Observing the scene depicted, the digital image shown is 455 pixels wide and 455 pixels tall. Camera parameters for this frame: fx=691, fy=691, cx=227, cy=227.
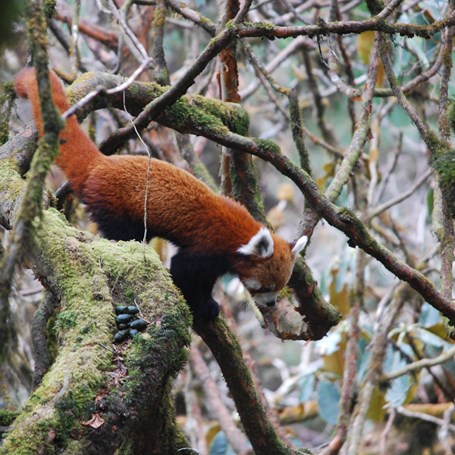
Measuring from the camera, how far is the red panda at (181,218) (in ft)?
11.1

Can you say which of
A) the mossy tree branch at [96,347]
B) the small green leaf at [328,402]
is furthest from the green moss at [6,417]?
the small green leaf at [328,402]

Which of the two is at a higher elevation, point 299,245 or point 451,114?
point 451,114

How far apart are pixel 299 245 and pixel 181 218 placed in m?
0.66

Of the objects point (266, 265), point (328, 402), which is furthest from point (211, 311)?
point (328, 402)

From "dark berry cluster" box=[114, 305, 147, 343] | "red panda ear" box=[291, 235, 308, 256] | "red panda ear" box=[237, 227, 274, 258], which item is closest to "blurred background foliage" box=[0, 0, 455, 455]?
"red panda ear" box=[291, 235, 308, 256]

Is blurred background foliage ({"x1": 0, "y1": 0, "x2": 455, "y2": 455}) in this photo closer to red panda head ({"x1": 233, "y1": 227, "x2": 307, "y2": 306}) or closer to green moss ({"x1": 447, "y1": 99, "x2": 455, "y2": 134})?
red panda head ({"x1": 233, "y1": 227, "x2": 307, "y2": 306})

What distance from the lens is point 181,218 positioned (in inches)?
140

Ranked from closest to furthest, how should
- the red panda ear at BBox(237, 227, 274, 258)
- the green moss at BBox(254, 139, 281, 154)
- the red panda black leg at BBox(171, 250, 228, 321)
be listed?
the green moss at BBox(254, 139, 281, 154) → the red panda black leg at BBox(171, 250, 228, 321) → the red panda ear at BBox(237, 227, 274, 258)

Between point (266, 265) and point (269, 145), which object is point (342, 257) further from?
point (269, 145)

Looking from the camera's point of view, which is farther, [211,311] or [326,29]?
[211,311]

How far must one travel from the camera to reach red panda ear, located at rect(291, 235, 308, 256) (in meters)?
3.65

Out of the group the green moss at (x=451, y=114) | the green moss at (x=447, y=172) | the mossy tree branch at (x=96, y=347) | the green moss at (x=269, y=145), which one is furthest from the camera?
the green moss at (x=269, y=145)

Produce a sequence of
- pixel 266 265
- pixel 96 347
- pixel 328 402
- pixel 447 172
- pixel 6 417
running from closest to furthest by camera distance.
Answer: pixel 96 347 → pixel 6 417 → pixel 447 172 → pixel 266 265 → pixel 328 402

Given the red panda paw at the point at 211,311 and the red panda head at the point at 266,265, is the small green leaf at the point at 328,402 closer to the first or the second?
the red panda head at the point at 266,265
